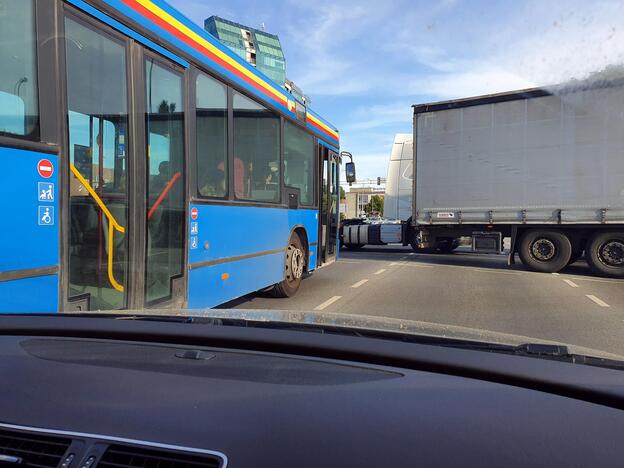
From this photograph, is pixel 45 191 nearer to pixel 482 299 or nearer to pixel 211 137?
pixel 211 137

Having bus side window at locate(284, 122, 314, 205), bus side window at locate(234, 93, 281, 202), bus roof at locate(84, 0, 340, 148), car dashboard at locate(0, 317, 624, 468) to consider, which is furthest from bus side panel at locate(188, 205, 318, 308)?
car dashboard at locate(0, 317, 624, 468)

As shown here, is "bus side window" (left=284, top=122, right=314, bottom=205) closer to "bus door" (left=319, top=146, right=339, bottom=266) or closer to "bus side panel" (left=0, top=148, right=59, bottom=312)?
"bus door" (left=319, top=146, right=339, bottom=266)

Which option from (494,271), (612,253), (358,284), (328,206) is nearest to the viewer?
(328,206)

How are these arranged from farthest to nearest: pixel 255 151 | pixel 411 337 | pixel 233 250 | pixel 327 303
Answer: pixel 327 303 → pixel 255 151 → pixel 233 250 → pixel 411 337

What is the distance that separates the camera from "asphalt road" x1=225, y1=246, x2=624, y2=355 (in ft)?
21.7

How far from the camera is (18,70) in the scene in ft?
10.3

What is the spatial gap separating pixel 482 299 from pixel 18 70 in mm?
7848

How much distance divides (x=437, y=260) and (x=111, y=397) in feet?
52.8

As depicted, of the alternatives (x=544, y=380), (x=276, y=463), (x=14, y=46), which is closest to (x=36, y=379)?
(x=276, y=463)

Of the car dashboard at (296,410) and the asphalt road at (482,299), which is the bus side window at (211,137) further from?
the car dashboard at (296,410)

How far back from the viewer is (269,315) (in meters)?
2.74

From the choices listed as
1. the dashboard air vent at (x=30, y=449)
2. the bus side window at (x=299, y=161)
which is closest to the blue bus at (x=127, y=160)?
the bus side window at (x=299, y=161)

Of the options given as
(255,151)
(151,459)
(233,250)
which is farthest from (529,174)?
(151,459)

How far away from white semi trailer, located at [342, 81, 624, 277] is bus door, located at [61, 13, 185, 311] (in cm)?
Answer: 1122
